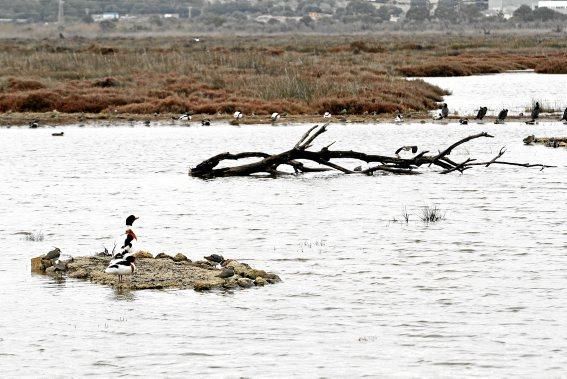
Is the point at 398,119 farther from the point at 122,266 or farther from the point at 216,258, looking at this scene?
the point at 122,266

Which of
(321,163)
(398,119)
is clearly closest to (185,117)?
(398,119)

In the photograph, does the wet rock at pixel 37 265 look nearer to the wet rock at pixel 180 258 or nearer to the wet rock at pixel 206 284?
the wet rock at pixel 180 258

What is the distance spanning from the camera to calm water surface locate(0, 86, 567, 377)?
1266cm

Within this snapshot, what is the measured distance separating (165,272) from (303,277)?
1930mm

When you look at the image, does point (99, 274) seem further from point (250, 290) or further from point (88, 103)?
point (88, 103)

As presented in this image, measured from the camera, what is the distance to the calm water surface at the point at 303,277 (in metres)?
12.7

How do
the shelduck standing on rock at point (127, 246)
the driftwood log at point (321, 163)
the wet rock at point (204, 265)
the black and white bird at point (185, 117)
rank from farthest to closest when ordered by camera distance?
the black and white bird at point (185, 117), the driftwood log at point (321, 163), the wet rock at point (204, 265), the shelduck standing on rock at point (127, 246)

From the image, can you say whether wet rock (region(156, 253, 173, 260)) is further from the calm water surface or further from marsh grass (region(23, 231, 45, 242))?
marsh grass (region(23, 231, 45, 242))

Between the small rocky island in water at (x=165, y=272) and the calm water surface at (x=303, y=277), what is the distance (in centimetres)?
26

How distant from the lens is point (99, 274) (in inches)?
657

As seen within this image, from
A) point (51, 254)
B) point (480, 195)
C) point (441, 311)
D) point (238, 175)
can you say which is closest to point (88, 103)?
point (238, 175)

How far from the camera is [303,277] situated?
1686 centimetres

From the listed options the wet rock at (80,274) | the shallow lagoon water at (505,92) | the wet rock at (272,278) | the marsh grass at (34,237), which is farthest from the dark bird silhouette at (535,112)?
the wet rock at (80,274)

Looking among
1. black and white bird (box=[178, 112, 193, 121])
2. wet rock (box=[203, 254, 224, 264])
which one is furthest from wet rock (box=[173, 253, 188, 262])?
black and white bird (box=[178, 112, 193, 121])
